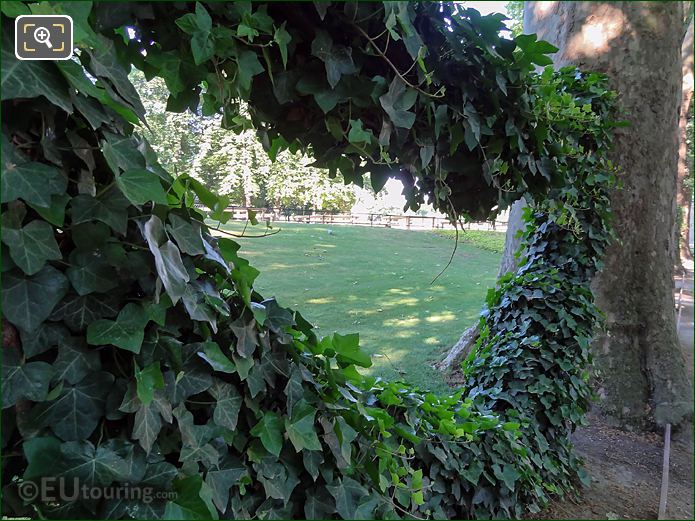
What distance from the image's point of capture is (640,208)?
3172 millimetres

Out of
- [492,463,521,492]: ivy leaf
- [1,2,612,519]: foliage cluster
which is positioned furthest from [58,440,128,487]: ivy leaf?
[492,463,521,492]: ivy leaf

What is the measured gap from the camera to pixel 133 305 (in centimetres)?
72

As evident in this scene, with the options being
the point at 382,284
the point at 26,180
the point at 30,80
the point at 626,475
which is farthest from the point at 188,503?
the point at 626,475

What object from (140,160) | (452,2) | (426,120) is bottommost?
(140,160)

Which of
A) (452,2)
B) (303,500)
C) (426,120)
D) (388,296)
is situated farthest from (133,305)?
(388,296)

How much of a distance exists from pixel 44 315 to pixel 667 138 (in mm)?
3826

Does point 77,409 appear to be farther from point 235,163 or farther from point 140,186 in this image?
point 235,163

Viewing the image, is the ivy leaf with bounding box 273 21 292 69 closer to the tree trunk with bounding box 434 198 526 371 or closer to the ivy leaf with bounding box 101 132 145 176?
the ivy leaf with bounding box 101 132 145 176

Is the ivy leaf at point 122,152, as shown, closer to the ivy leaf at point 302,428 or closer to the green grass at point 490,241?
the ivy leaf at point 302,428

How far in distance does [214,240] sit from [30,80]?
0.43 metres

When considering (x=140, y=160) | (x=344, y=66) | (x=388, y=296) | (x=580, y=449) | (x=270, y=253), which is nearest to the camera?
(x=140, y=160)

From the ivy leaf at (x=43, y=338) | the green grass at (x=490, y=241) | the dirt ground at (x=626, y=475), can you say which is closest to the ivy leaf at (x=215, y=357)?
the ivy leaf at (x=43, y=338)

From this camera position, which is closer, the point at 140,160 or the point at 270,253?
the point at 140,160

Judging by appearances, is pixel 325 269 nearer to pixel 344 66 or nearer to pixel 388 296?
pixel 388 296
